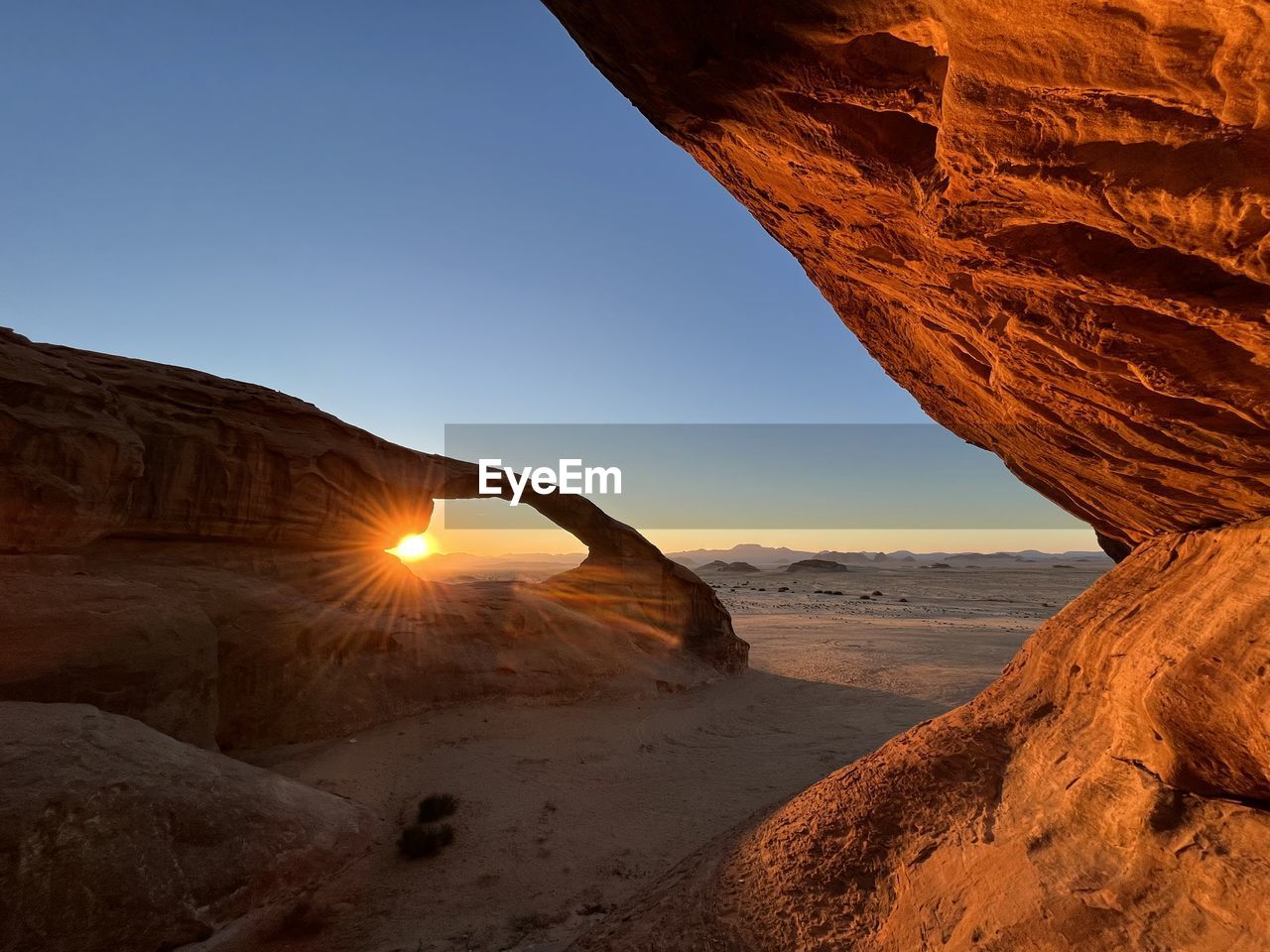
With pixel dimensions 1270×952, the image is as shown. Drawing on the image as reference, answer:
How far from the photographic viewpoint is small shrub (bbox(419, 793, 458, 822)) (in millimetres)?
6570

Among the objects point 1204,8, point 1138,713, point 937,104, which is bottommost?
point 1138,713

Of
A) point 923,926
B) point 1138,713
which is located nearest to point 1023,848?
point 923,926

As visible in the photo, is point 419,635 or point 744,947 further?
point 419,635

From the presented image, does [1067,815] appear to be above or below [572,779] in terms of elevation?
above

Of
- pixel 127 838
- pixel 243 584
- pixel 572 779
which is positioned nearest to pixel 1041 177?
pixel 127 838

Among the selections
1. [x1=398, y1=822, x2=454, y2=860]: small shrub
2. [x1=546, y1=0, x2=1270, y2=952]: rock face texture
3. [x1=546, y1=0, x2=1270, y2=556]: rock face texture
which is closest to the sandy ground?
[x1=398, y1=822, x2=454, y2=860]: small shrub

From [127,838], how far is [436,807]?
2993 mm

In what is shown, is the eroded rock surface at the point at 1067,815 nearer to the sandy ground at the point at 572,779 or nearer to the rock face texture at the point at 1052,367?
the rock face texture at the point at 1052,367

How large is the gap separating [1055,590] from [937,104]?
52.8 m

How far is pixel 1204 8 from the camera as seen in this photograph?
1473 mm

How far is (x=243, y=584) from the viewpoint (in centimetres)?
845

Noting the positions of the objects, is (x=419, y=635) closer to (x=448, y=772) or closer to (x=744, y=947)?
(x=448, y=772)

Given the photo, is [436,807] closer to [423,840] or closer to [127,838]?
[423,840]

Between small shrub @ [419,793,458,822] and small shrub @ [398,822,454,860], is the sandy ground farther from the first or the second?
small shrub @ [419,793,458,822]
